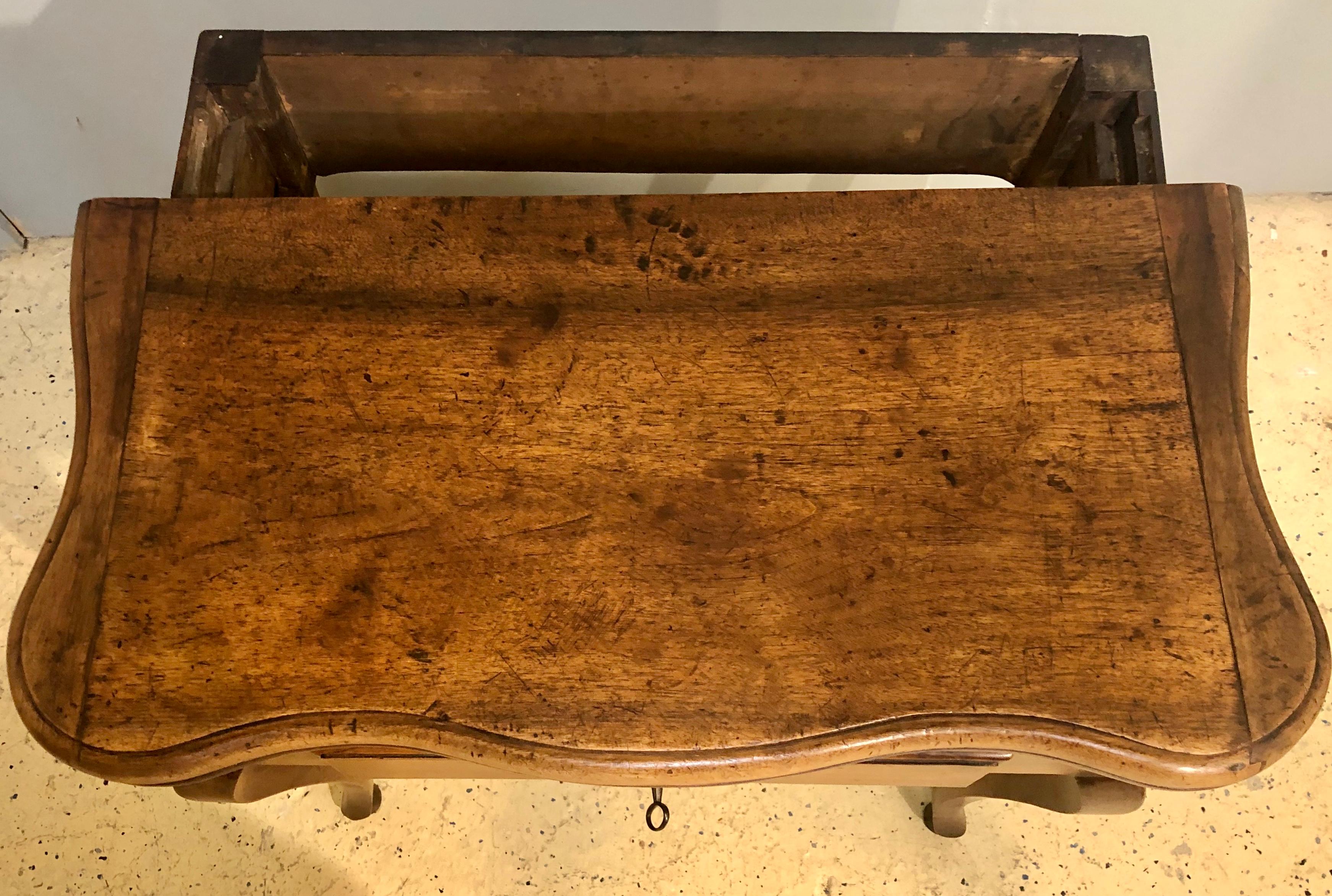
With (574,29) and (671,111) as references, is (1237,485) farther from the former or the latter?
(574,29)

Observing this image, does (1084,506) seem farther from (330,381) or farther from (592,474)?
(330,381)

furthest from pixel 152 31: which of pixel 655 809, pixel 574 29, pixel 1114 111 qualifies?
pixel 655 809

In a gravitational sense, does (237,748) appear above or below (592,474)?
below

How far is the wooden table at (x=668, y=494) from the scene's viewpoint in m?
0.67

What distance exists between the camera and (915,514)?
723 millimetres

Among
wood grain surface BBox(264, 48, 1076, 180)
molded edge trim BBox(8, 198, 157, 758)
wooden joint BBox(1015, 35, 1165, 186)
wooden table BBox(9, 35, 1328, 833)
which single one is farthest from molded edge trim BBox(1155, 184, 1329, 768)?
molded edge trim BBox(8, 198, 157, 758)

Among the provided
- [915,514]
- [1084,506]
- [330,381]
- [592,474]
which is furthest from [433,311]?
[1084,506]

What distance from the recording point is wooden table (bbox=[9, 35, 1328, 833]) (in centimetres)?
67

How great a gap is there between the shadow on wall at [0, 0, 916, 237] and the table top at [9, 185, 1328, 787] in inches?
17.4

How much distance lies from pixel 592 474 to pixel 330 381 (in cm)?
27

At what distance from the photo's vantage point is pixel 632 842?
129cm

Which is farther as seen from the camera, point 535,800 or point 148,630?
point 535,800

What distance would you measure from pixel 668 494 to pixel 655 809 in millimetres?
787

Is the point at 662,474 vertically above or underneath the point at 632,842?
above
